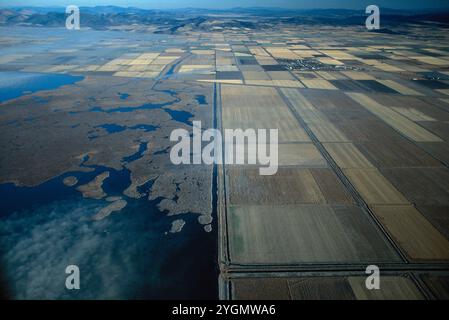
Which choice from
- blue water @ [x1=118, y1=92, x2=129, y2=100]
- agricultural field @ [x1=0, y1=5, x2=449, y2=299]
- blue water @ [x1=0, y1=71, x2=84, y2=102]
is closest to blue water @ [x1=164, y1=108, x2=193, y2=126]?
agricultural field @ [x1=0, y1=5, x2=449, y2=299]

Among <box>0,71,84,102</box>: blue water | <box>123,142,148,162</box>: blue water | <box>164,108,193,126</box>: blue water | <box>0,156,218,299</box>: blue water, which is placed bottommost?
<box>0,156,218,299</box>: blue water

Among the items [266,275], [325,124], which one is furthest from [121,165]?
[325,124]

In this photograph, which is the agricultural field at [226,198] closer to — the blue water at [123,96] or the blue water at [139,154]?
the blue water at [139,154]

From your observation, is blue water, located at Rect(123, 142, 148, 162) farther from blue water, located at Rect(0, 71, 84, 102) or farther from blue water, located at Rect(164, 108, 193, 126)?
blue water, located at Rect(0, 71, 84, 102)

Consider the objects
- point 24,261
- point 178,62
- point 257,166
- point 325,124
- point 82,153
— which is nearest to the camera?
point 24,261

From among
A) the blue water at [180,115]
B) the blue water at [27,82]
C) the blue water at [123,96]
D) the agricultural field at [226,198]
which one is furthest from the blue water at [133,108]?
the blue water at [27,82]

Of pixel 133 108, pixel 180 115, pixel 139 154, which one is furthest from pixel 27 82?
pixel 139 154

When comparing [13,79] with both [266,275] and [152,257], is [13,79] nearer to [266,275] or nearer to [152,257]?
[152,257]

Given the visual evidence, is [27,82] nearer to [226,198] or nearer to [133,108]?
[133,108]
